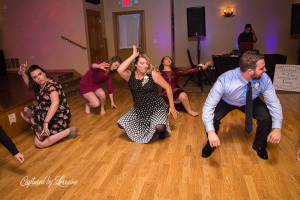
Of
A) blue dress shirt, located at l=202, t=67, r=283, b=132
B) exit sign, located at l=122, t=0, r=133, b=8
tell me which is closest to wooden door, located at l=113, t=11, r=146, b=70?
exit sign, located at l=122, t=0, r=133, b=8

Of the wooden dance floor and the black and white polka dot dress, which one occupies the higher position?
the black and white polka dot dress

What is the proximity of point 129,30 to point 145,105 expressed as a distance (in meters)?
5.79

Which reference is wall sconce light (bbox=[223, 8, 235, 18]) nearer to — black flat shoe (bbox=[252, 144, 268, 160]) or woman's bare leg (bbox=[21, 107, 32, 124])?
black flat shoe (bbox=[252, 144, 268, 160])

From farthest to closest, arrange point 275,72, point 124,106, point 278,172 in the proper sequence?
point 275,72 < point 124,106 < point 278,172

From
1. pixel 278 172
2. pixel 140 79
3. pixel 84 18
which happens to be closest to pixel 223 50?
pixel 84 18

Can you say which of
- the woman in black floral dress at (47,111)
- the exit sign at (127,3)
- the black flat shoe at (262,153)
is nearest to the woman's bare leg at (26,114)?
the woman in black floral dress at (47,111)

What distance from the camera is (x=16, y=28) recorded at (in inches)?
282

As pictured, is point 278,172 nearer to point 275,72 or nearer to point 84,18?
point 275,72

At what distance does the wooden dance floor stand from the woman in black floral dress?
14 centimetres

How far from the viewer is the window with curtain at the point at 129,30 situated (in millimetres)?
8094

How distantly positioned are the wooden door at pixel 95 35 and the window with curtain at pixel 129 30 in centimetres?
78

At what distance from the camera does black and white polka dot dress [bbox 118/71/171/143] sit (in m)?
2.91

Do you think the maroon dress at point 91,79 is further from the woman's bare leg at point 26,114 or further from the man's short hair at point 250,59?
the man's short hair at point 250,59

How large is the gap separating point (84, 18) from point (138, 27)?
6.47ft
